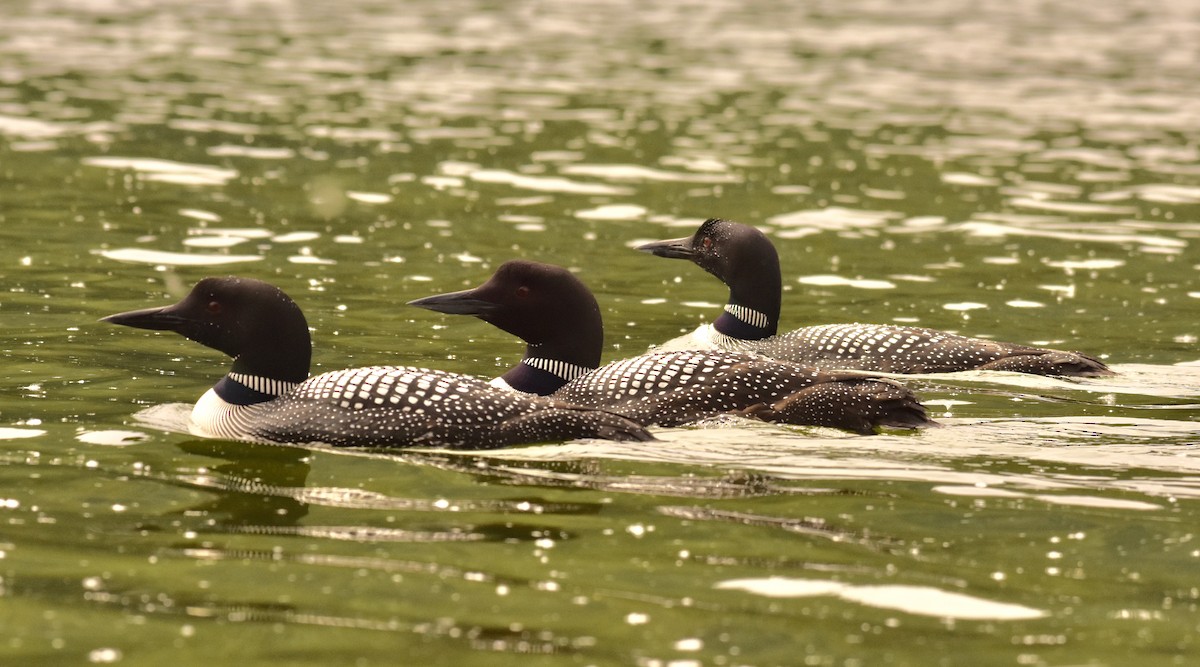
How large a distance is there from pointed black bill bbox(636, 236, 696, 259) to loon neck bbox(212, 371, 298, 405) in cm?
327

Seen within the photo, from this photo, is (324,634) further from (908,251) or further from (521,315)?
(908,251)

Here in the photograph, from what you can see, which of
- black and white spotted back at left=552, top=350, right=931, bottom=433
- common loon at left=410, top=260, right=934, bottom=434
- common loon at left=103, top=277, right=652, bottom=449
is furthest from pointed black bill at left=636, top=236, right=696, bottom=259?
common loon at left=103, top=277, right=652, bottom=449

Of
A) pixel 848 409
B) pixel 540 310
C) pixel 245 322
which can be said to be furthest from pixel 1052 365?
pixel 245 322

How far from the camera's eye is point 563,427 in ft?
24.5

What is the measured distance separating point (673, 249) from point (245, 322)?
345 centimetres

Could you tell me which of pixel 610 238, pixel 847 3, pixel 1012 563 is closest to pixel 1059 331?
pixel 610 238

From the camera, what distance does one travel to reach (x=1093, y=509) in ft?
21.5

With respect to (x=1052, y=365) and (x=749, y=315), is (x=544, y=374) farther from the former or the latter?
(x=1052, y=365)

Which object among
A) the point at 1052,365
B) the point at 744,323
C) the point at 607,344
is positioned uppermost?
the point at 1052,365

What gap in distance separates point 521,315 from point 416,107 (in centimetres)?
1453

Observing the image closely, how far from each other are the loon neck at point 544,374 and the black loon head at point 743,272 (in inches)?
75.7

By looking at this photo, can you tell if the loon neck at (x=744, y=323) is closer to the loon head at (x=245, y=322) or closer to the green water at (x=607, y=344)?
the green water at (x=607, y=344)

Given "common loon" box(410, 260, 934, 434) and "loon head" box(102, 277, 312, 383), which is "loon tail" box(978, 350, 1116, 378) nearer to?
"common loon" box(410, 260, 934, 434)

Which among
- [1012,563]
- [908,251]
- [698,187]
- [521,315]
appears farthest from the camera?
[698,187]
